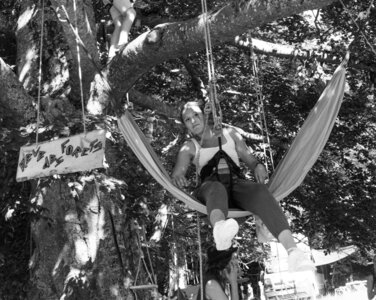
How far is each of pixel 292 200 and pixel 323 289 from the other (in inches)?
890

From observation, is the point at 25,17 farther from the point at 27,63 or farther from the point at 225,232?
the point at 225,232

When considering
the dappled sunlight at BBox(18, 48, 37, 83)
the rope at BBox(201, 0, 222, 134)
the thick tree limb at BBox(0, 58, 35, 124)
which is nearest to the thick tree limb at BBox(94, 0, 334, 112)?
the rope at BBox(201, 0, 222, 134)

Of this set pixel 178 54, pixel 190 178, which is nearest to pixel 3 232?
pixel 178 54

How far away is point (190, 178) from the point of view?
712 cm

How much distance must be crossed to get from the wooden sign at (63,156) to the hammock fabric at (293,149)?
36 cm

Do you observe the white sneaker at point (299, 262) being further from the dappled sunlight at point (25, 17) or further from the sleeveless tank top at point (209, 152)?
the dappled sunlight at point (25, 17)

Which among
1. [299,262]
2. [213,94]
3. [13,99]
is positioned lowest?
[299,262]

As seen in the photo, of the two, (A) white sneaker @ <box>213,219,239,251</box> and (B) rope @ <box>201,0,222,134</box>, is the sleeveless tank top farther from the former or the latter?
(A) white sneaker @ <box>213,219,239,251</box>

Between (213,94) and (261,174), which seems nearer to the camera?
(213,94)

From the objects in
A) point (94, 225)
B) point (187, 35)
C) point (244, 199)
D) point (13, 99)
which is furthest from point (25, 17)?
point (244, 199)

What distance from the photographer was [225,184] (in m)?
3.37

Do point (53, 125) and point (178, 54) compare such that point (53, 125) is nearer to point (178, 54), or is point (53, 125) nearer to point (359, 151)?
point (178, 54)

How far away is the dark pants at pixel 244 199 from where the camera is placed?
3006 millimetres

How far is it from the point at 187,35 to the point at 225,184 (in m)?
1.05
